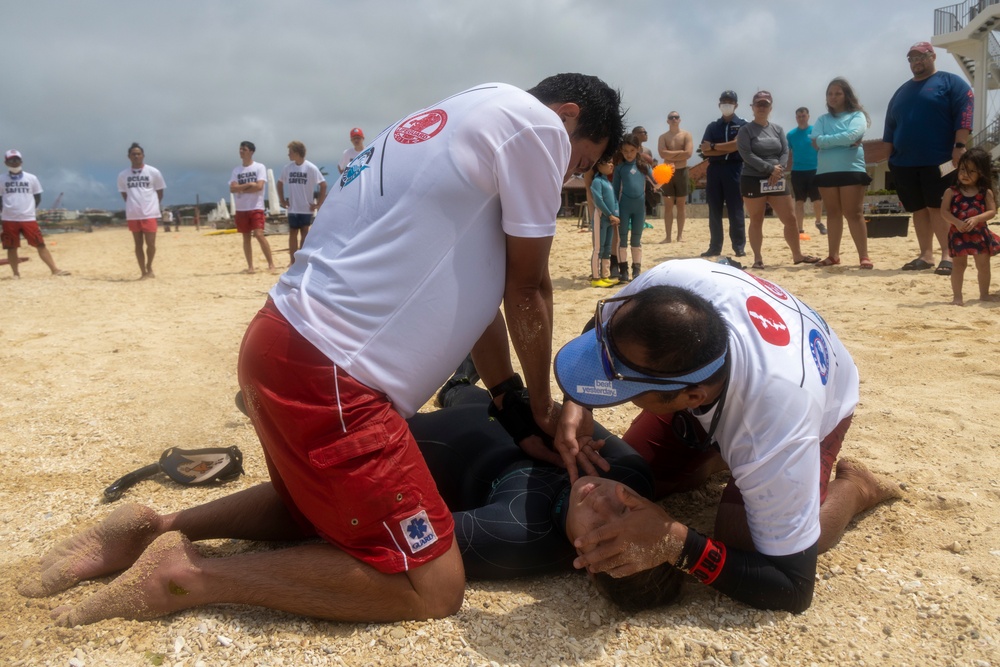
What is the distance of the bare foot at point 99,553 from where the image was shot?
85.5 inches

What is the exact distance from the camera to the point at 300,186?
30.8 feet

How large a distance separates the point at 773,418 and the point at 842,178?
231 inches

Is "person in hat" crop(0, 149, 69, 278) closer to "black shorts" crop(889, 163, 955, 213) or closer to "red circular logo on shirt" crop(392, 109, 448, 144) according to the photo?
"red circular logo on shirt" crop(392, 109, 448, 144)

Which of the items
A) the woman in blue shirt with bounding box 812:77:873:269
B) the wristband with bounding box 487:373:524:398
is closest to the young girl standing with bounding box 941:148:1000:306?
the woman in blue shirt with bounding box 812:77:873:269

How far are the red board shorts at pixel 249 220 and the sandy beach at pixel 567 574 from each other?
148 inches

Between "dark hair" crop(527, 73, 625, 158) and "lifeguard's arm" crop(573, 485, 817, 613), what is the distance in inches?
45.4

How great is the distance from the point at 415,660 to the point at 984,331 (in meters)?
4.31

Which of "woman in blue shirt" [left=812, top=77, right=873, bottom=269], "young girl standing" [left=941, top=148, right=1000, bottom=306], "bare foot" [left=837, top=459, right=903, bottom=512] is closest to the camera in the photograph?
"bare foot" [left=837, top=459, right=903, bottom=512]

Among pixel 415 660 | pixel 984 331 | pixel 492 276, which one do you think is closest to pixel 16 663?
pixel 415 660

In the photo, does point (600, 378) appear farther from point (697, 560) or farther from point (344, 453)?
point (344, 453)

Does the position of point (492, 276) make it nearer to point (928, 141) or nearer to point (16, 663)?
point (16, 663)

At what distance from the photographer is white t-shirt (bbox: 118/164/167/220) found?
9.48m

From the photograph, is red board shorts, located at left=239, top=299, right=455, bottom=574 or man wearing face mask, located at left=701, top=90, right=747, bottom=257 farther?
man wearing face mask, located at left=701, top=90, right=747, bottom=257

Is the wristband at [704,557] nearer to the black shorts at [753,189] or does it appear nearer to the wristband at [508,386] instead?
the wristband at [508,386]
